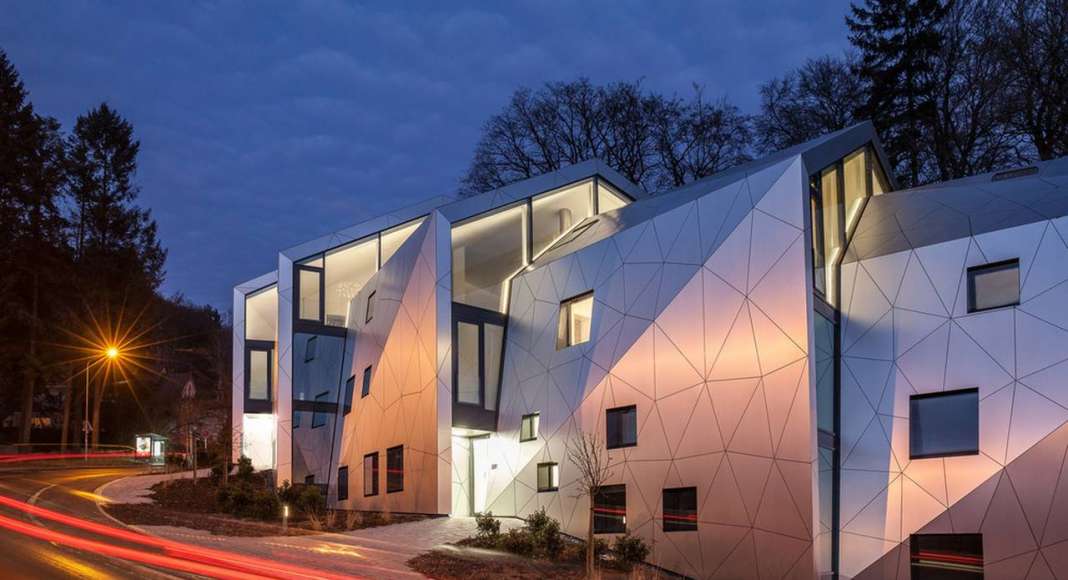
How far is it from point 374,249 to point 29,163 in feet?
93.5

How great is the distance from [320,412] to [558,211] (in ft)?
38.1

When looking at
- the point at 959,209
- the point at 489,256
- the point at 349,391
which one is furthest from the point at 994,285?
the point at 349,391

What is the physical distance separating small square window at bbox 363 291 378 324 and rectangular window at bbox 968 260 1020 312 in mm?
18090

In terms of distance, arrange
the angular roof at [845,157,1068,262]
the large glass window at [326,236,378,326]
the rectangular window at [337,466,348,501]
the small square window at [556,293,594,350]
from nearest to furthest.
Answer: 1. the angular roof at [845,157,1068,262]
2. the small square window at [556,293,594,350]
3. the rectangular window at [337,466,348,501]
4. the large glass window at [326,236,378,326]

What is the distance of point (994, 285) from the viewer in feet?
64.1

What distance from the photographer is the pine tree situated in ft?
134

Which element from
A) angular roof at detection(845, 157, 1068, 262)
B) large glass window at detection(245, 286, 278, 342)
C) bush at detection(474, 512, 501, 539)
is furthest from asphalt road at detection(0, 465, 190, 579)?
angular roof at detection(845, 157, 1068, 262)

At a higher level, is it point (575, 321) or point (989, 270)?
point (989, 270)

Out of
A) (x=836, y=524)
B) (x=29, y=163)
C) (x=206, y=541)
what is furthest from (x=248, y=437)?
(x=836, y=524)

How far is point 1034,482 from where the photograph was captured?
17.7m

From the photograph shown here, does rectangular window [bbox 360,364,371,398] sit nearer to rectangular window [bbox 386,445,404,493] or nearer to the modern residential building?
the modern residential building

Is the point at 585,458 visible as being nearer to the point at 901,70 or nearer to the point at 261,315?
the point at 261,315

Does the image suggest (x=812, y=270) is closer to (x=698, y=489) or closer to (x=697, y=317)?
(x=697, y=317)

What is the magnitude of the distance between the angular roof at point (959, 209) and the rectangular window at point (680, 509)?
247 inches
